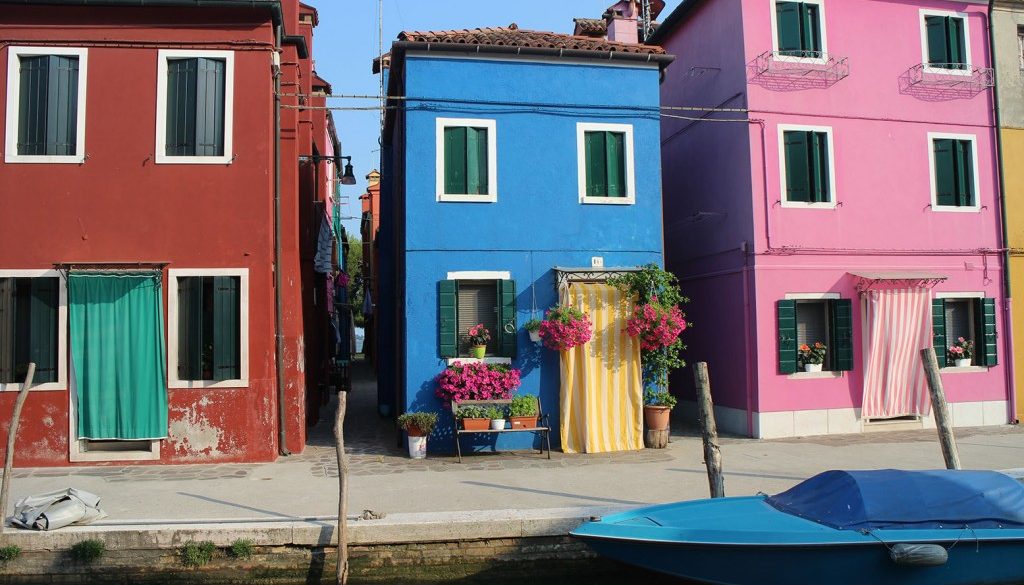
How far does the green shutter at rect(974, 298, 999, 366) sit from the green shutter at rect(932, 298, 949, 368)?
2.91 feet

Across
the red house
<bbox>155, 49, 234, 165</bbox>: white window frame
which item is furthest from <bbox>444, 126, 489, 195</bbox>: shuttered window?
<bbox>155, 49, 234, 165</bbox>: white window frame

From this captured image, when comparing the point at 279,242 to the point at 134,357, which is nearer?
the point at 134,357

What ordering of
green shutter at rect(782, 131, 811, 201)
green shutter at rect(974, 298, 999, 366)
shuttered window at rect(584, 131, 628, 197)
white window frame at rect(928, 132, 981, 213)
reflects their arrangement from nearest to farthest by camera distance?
shuttered window at rect(584, 131, 628, 197), green shutter at rect(782, 131, 811, 201), green shutter at rect(974, 298, 999, 366), white window frame at rect(928, 132, 981, 213)

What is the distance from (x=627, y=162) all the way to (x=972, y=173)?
7.32 metres

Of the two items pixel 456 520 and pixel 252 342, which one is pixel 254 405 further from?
pixel 456 520

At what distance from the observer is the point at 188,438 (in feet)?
35.7

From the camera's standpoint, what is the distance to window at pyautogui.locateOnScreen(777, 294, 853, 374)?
13.1 m

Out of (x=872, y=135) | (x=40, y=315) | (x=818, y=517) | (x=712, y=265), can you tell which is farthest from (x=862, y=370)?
(x=40, y=315)

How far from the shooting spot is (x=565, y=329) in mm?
11445

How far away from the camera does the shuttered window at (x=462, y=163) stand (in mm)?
12211

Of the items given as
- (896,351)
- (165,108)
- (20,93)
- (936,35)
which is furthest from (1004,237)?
(20,93)

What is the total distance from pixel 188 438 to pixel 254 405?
103cm

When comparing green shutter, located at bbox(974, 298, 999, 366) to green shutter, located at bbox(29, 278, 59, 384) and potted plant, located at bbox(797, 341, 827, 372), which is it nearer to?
potted plant, located at bbox(797, 341, 827, 372)

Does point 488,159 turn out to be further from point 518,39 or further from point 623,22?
point 623,22
